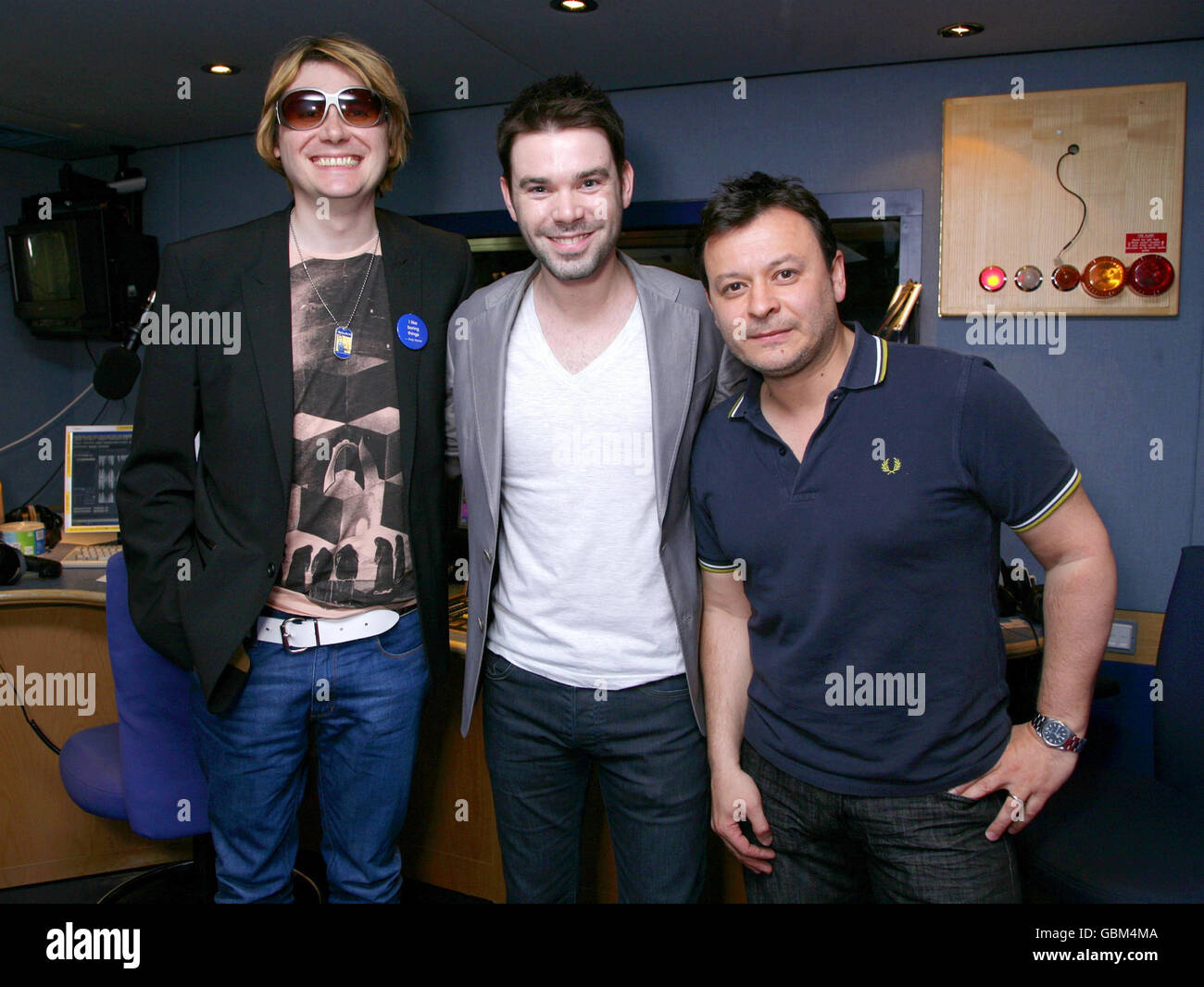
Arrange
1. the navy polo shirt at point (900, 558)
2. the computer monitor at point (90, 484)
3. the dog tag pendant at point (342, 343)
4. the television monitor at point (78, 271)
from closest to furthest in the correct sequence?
the navy polo shirt at point (900, 558) → the dog tag pendant at point (342, 343) → the computer monitor at point (90, 484) → the television monitor at point (78, 271)

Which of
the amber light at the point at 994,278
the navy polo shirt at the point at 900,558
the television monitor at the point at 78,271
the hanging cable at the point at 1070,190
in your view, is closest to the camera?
the navy polo shirt at the point at 900,558

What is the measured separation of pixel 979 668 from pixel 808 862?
424 millimetres

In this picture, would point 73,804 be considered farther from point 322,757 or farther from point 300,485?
point 300,485

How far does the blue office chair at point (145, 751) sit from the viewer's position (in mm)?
2170

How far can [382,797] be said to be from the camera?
183 cm

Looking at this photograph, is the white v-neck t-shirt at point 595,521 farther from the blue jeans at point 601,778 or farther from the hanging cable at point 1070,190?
the hanging cable at point 1070,190

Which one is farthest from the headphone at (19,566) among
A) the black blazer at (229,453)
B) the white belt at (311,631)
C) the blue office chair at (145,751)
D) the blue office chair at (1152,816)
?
the blue office chair at (1152,816)

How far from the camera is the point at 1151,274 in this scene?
299cm

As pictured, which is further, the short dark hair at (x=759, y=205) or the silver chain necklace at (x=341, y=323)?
the silver chain necklace at (x=341, y=323)

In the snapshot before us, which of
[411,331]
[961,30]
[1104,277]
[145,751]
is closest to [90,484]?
[145,751]

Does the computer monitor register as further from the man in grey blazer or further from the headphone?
the man in grey blazer

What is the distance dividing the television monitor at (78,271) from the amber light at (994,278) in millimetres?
3622

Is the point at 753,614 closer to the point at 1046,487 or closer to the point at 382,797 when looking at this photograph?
the point at 1046,487
